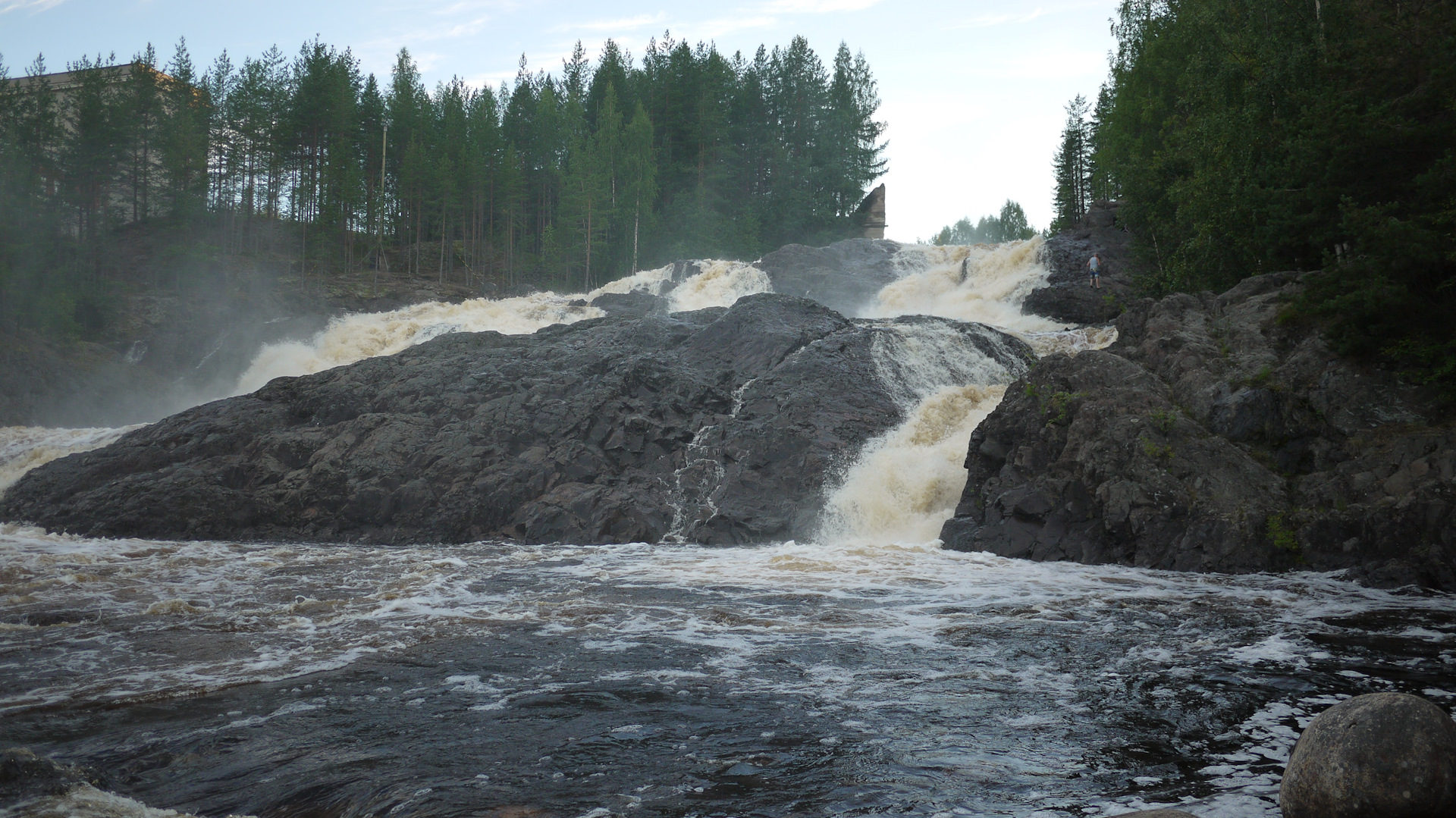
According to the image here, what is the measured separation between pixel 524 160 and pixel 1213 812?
67.8 meters

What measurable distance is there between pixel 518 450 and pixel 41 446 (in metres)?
16.7

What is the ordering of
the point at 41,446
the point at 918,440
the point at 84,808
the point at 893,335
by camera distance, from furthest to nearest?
the point at 41,446 → the point at 893,335 → the point at 918,440 → the point at 84,808

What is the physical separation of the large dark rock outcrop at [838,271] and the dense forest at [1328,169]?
12.1 meters

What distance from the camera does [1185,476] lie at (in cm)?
1611

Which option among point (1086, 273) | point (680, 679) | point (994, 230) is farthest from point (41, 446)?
point (994, 230)

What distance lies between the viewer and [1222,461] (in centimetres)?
1616

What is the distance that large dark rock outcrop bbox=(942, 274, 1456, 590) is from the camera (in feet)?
46.9

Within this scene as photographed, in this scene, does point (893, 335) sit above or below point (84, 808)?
above

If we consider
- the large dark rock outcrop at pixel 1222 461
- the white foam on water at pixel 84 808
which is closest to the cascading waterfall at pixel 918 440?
A: the large dark rock outcrop at pixel 1222 461

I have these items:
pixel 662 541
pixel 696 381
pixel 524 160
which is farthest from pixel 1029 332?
pixel 524 160

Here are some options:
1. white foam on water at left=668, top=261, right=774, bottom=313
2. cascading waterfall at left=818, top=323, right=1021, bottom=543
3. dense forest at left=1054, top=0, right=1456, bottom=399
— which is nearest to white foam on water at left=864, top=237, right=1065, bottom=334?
dense forest at left=1054, top=0, right=1456, bottom=399

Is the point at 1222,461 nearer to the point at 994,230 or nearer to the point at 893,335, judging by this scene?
the point at 893,335

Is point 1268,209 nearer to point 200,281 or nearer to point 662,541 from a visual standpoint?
point 662,541

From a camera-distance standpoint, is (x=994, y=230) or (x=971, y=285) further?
(x=994, y=230)
